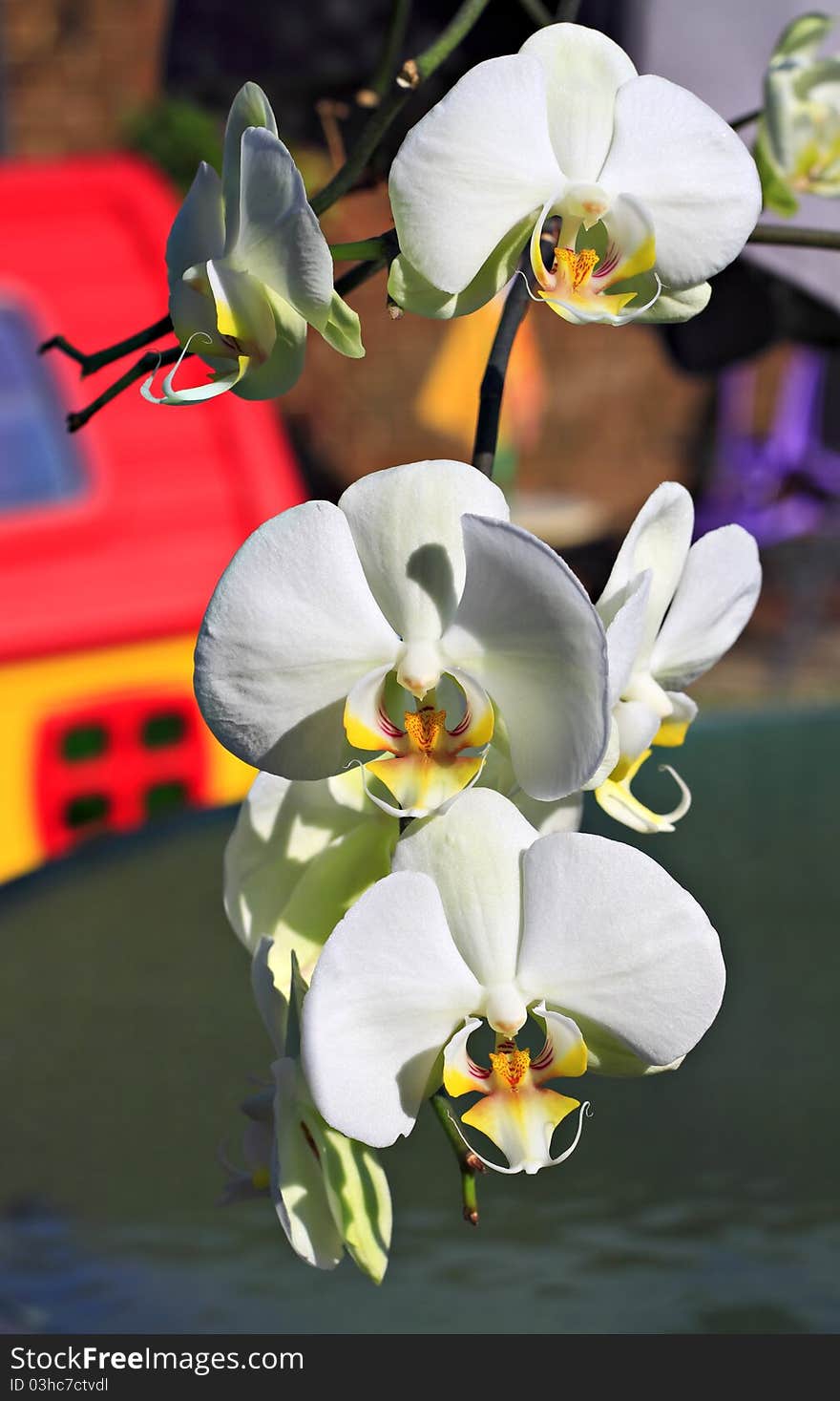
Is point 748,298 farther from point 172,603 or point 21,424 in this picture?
point 21,424

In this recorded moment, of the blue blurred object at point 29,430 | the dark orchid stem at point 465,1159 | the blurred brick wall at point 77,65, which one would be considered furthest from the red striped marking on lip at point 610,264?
the blurred brick wall at point 77,65

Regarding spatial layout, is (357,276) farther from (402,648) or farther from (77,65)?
(77,65)

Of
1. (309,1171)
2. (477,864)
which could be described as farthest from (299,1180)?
(477,864)

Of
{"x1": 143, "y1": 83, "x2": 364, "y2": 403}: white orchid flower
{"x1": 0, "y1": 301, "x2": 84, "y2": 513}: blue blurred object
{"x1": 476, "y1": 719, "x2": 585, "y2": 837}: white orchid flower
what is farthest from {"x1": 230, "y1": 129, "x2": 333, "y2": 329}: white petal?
{"x1": 0, "y1": 301, "x2": 84, "y2": 513}: blue blurred object

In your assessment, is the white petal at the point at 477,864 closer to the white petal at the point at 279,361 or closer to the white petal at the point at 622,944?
the white petal at the point at 622,944

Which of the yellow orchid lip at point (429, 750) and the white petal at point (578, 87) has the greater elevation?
the white petal at point (578, 87)

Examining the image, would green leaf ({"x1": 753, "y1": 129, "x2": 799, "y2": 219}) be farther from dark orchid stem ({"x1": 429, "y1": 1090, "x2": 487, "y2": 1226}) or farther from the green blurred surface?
the green blurred surface

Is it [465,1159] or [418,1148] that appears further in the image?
[418,1148]
